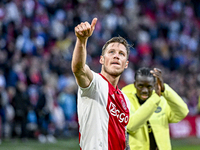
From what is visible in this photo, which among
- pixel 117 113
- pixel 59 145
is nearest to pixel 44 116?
pixel 59 145

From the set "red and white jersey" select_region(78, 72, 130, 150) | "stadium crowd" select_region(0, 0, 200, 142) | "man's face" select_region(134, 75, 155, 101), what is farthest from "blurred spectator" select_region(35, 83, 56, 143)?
"red and white jersey" select_region(78, 72, 130, 150)

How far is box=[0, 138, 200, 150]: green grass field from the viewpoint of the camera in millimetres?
10445

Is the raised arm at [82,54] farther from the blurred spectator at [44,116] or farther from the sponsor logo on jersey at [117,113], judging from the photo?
the blurred spectator at [44,116]

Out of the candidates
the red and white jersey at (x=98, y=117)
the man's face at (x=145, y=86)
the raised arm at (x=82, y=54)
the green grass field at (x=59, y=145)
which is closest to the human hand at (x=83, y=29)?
the raised arm at (x=82, y=54)

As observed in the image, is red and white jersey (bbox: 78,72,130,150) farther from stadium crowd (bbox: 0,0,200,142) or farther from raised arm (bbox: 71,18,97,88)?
stadium crowd (bbox: 0,0,200,142)

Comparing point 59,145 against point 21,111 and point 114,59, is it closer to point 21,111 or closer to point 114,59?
point 21,111

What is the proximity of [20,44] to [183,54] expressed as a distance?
349 inches

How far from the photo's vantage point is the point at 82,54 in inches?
125

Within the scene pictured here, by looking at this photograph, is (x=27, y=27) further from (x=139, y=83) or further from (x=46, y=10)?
(x=139, y=83)

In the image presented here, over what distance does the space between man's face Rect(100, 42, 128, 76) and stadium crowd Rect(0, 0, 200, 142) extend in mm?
8262

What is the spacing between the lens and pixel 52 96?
13.1 metres

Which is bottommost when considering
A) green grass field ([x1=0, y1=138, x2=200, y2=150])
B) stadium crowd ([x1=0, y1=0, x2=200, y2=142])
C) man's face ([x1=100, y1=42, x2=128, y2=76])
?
green grass field ([x1=0, y1=138, x2=200, y2=150])

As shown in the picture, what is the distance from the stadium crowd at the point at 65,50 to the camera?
12164 mm

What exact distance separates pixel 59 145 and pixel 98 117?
26.1ft
